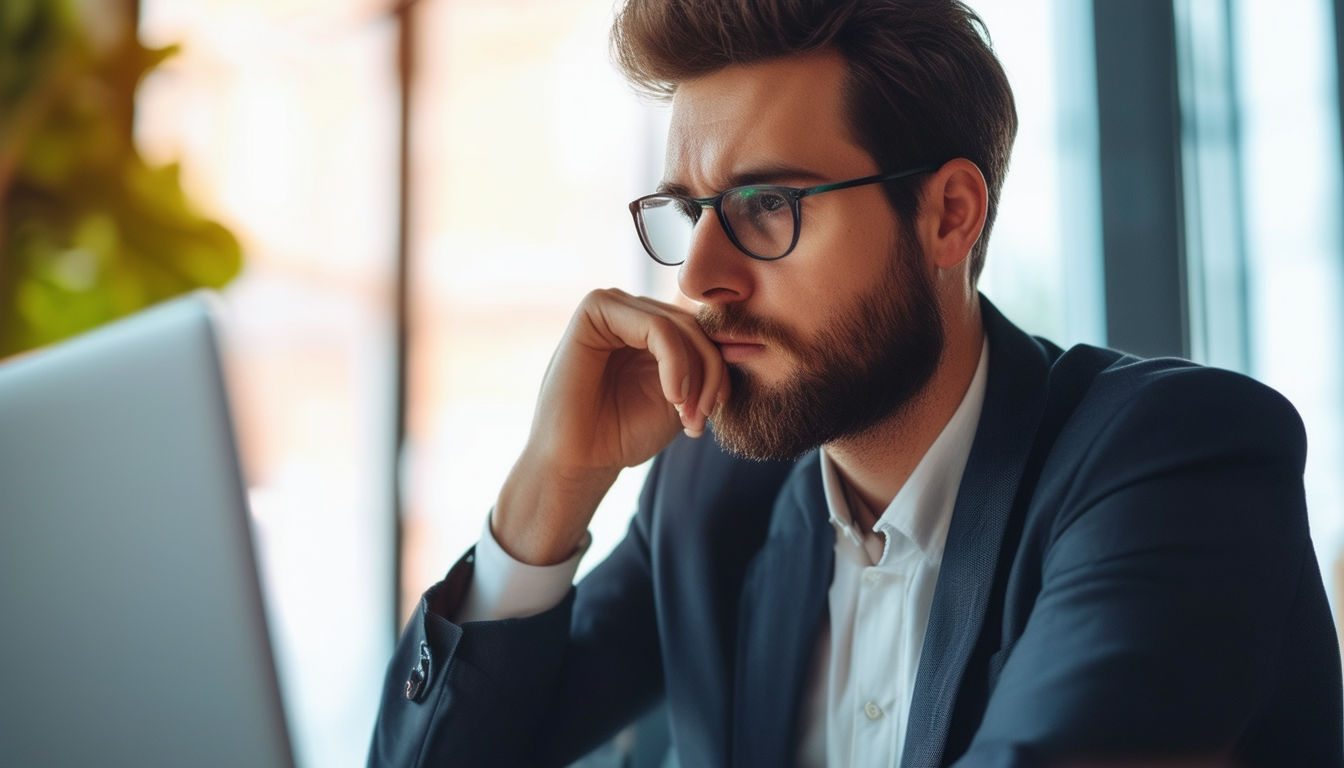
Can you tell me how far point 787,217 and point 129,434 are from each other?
0.92 metres

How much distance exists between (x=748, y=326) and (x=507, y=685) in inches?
23.8

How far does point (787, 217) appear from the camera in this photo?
130 cm

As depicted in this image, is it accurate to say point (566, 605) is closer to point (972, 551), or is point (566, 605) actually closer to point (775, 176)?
point (972, 551)

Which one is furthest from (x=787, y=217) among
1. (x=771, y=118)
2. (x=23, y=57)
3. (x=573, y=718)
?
(x=23, y=57)

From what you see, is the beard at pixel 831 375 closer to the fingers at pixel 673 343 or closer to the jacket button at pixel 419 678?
the fingers at pixel 673 343

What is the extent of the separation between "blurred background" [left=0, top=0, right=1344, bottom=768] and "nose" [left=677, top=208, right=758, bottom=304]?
56.1 inches

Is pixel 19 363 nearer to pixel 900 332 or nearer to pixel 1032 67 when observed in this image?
pixel 900 332

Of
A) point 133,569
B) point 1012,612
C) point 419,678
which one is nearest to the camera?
point 133,569

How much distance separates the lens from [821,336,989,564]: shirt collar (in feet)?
4.30

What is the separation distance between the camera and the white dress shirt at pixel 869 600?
127cm

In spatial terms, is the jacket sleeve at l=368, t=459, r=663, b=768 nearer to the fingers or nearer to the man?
the man

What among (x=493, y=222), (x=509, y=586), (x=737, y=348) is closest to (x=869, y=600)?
(x=737, y=348)

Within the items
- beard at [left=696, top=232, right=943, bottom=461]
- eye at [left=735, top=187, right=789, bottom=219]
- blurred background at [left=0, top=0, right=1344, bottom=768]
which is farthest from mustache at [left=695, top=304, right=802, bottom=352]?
blurred background at [left=0, top=0, right=1344, bottom=768]

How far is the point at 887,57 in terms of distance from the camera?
1.36 meters
